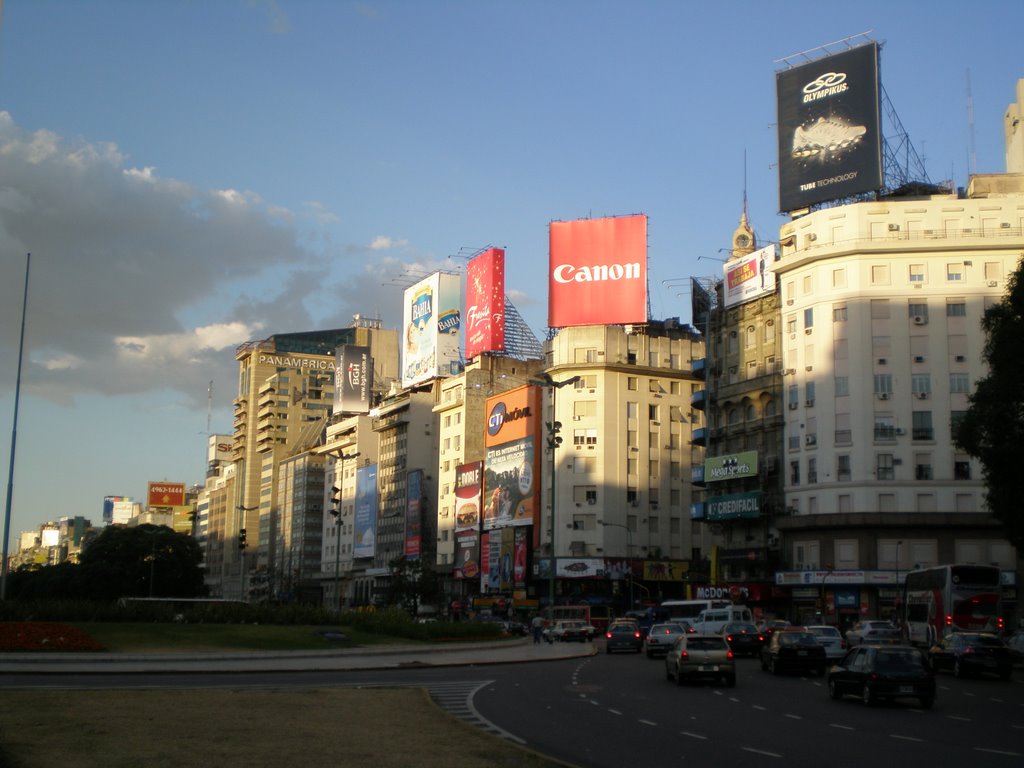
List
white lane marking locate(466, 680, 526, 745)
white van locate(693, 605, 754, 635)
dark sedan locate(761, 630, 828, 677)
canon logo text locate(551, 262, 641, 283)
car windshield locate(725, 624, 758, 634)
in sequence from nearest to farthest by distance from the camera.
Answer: white lane marking locate(466, 680, 526, 745) → dark sedan locate(761, 630, 828, 677) → car windshield locate(725, 624, 758, 634) → white van locate(693, 605, 754, 635) → canon logo text locate(551, 262, 641, 283)

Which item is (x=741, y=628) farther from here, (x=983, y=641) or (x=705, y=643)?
(x=705, y=643)

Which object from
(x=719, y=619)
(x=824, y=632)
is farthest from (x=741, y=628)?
(x=824, y=632)

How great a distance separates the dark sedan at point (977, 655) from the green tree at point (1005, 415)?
14.8 ft

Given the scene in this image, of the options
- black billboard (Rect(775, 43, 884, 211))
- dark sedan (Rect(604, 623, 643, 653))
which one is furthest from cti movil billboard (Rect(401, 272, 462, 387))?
dark sedan (Rect(604, 623, 643, 653))

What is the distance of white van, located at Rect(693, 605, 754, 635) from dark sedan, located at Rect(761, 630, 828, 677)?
45.5 feet

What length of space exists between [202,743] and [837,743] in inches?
413

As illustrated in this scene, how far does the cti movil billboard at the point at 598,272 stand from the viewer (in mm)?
107500

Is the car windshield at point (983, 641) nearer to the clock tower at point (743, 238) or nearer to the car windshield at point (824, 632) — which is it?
the car windshield at point (824, 632)

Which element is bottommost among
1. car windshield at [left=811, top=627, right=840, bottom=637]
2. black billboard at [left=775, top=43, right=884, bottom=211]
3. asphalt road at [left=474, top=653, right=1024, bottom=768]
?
asphalt road at [left=474, top=653, right=1024, bottom=768]

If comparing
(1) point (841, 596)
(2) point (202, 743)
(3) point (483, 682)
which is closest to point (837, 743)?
(2) point (202, 743)

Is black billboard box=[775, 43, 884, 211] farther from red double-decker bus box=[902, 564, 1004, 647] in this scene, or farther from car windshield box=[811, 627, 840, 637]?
car windshield box=[811, 627, 840, 637]

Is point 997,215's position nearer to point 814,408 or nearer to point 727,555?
point 814,408

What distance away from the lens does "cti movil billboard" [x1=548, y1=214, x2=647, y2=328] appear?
353ft

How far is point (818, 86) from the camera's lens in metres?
89.8
